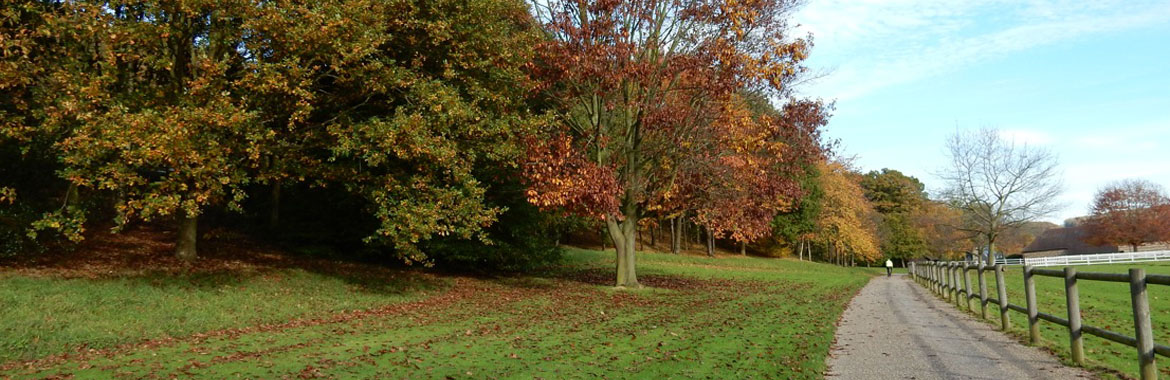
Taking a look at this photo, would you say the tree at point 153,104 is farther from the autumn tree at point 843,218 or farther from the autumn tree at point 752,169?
the autumn tree at point 843,218

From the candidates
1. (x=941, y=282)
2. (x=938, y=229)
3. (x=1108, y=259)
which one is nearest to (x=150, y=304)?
(x=941, y=282)

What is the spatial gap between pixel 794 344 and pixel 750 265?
122ft

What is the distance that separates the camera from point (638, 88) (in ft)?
67.1

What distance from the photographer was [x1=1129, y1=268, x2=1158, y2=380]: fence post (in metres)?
6.20

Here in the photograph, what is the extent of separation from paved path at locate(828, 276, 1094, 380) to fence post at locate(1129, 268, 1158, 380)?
72cm

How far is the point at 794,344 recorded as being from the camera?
989cm

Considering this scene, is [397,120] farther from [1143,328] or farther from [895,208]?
[895,208]

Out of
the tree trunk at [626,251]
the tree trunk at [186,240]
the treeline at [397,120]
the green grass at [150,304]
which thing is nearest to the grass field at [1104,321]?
the treeline at [397,120]

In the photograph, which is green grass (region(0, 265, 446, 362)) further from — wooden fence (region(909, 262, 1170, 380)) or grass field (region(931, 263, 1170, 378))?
grass field (region(931, 263, 1170, 378))

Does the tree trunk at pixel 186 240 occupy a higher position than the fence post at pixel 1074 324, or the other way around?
the tree trunk at pixel 186 240

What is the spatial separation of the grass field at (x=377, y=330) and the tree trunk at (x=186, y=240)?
152 centimetres

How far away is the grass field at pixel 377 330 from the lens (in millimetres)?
8305


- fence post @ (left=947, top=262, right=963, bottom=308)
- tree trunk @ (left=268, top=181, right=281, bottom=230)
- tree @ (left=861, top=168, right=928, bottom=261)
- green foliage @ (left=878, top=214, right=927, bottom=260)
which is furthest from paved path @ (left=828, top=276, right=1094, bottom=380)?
green foliage @ (left=878, top=214, right=927, bottom=260)

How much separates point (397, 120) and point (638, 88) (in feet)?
27.5
